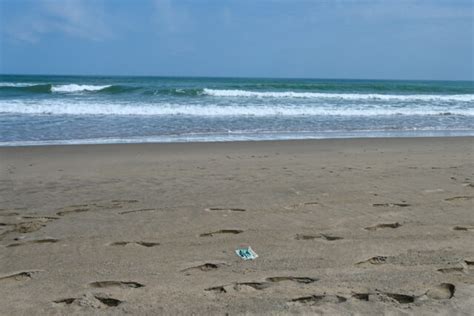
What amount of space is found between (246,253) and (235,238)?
0.37 m

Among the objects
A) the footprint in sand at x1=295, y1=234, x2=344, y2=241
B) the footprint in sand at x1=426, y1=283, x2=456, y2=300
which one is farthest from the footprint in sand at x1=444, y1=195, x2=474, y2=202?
the footprint in sand at x1=426, y1=283, x2=456, y2=300

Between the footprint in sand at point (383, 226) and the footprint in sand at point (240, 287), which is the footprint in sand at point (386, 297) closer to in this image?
the footprint in sand at point (240, 287)

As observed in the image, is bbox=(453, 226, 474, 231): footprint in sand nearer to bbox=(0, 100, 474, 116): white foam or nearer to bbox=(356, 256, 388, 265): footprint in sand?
bbox=(356, 256, 388, 265): footprint in sand

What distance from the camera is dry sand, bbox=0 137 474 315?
2.73m

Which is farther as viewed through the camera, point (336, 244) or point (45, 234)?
point (45, 234)

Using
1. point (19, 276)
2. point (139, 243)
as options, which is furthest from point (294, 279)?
point (19, 276)

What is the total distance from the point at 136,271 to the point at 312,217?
1814 millimetres

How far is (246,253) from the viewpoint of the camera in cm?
344

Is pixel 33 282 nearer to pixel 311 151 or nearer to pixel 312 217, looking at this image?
pixel 312 217

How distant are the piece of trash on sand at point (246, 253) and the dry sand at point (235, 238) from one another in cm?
7

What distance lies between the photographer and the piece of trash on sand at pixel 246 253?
3.36 meters

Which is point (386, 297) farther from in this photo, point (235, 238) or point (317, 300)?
point (235, 238)

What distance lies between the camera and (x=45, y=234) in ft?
13.0

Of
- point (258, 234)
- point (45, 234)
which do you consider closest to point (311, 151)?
point (258, 234)
